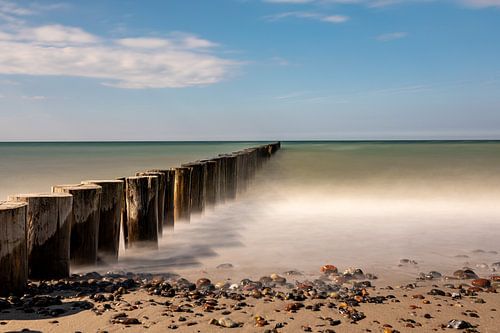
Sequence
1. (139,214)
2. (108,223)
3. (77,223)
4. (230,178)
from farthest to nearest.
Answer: (230,178), (139,214), (108,223), (77,223)

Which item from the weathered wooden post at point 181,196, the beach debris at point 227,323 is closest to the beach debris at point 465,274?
the beach debris at point 227,323

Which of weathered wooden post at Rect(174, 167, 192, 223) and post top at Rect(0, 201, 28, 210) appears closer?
post top at Rect(0, 201, 28, 210)

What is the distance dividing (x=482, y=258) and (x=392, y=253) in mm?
905

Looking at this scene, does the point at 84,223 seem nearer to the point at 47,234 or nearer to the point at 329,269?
the point at 47,234

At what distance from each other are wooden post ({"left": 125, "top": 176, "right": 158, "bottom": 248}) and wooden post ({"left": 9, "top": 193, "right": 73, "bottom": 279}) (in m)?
1.30

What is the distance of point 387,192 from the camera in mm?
12539

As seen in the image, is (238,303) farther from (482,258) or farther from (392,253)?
(482,258)

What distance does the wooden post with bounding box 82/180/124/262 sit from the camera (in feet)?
15.9

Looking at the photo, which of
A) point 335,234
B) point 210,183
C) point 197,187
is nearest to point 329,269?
point 335,234

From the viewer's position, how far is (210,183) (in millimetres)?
9336

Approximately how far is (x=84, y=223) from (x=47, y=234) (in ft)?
1.41

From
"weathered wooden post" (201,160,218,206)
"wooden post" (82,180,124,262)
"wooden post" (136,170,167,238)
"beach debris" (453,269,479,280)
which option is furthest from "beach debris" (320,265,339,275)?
"weathered wooden post" (201,160,218,206)

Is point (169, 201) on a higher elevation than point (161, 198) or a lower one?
lower

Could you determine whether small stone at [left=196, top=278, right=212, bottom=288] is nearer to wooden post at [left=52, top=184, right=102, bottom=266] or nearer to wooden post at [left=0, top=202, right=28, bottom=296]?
wooden post at [left=52, top=184, right=102, bottom=266]
